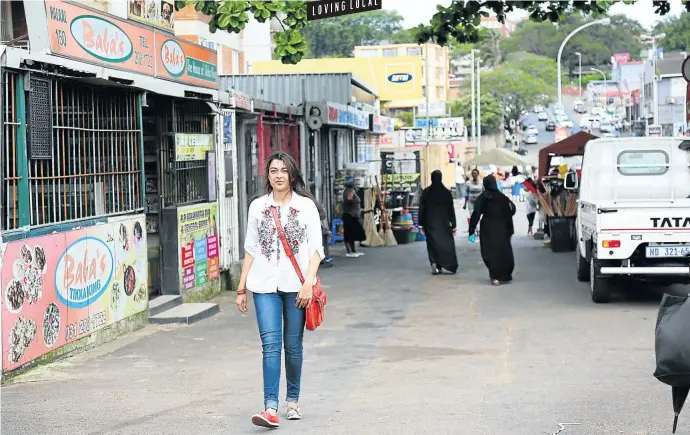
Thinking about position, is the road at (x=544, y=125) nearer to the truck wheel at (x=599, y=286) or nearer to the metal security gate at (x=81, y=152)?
the truck wheel at (x=599, y=286)

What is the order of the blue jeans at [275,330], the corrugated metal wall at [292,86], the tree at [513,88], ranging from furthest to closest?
the tree at [513,88], the corrugated metal wall at [292,86], the blue jeans at [275,330]

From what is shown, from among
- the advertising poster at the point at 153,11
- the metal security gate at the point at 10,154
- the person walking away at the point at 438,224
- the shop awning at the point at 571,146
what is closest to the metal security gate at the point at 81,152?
the metal security gate at the point at 10,154

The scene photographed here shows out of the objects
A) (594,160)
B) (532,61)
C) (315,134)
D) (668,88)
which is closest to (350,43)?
(532,61)

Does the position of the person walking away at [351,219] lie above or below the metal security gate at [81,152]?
below

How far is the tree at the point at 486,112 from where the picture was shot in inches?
3888

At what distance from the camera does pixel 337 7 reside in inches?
547

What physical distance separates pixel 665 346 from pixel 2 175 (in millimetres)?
5670

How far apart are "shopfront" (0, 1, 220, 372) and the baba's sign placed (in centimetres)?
2

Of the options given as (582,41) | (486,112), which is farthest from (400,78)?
(582,41)

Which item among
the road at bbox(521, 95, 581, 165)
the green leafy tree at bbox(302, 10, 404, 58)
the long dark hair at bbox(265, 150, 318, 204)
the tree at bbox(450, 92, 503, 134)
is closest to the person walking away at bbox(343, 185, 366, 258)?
the long dark hair at bbox(265, 150, 318, 204)

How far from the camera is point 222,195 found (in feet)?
55.1

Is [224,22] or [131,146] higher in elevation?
[224,22]

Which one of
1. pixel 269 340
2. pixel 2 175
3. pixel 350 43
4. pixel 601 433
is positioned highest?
pixel 350 43

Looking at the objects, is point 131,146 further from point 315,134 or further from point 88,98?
point 315,134
